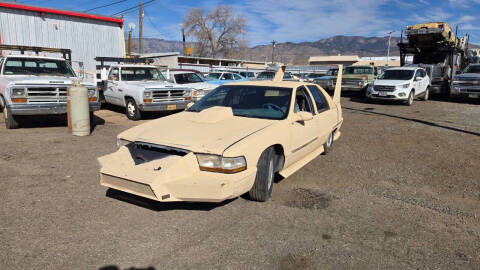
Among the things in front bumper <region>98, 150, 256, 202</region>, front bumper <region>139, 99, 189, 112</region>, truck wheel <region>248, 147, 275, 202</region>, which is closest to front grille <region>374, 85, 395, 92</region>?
front bumper <region>139, 99, 189, 112</region>

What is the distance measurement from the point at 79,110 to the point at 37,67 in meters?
2.69

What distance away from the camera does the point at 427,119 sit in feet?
36.6

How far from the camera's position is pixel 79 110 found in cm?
775

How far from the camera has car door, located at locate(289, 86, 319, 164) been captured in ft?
14.8

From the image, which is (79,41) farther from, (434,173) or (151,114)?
(434,173)

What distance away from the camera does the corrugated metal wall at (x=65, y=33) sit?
16.1m

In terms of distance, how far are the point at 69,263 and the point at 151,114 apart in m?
9.12

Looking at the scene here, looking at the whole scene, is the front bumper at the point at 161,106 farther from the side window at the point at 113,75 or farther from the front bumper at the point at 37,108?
the front bumper at the point at 37,108

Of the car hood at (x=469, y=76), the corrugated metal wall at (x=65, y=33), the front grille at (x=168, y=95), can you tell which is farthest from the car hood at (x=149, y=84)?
the car hood at (x=469, y=76)

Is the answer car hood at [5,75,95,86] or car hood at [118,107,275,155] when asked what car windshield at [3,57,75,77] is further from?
car hood at [118,107,275,155]

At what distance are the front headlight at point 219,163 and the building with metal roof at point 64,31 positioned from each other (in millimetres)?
14904

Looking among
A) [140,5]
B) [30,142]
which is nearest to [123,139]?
[30,142]

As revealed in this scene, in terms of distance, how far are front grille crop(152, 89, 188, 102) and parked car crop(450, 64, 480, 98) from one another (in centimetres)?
1317

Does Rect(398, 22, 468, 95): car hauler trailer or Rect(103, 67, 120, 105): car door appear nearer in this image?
Rect(103, 67, 120, 105): car door
